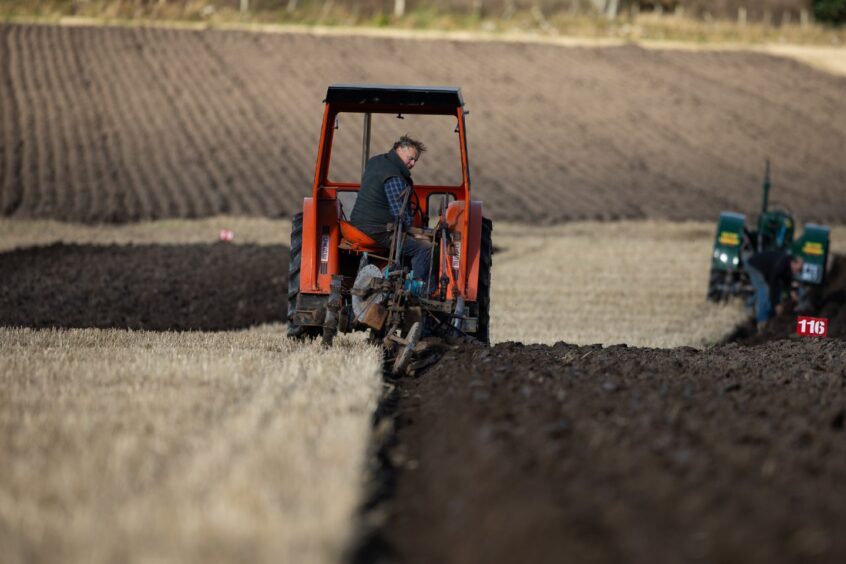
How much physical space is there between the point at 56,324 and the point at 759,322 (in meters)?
8.13

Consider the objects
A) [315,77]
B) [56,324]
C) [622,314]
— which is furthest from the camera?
[315,77]

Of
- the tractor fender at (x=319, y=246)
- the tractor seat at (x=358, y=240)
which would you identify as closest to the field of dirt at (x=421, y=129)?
the tractor fender at (x=319, y=246)

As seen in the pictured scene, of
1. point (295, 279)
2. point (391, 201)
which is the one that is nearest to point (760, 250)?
point (295, 279)

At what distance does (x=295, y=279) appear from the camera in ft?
33.0

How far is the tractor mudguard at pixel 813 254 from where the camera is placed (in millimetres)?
17312

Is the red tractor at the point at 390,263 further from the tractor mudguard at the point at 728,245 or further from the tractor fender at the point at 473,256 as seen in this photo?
the tractor mudguard at the point at 728,245

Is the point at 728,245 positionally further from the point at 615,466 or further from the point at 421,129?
the point at 421,129

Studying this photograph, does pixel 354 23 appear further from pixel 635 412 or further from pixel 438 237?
pixel 635 412

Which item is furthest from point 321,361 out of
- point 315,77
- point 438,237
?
point 315,77

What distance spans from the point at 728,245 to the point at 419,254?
9.22 meters

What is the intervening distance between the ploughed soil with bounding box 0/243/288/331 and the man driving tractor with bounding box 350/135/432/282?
4.53m

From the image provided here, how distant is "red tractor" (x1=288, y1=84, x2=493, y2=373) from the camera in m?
9.08

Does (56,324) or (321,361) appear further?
(56,324)

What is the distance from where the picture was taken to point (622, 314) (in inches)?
645
